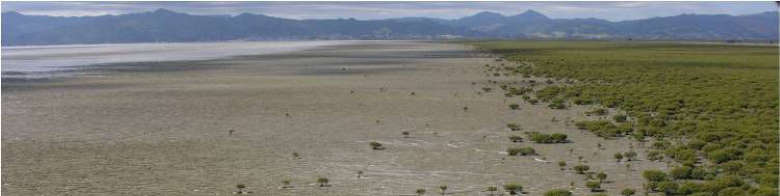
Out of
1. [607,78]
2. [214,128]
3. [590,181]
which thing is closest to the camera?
[590,181]

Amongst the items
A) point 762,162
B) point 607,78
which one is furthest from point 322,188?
point 607,78

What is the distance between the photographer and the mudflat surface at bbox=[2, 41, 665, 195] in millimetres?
23031

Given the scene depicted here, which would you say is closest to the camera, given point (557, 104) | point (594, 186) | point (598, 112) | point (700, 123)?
point (594, 186)

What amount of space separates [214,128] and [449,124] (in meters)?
10.8

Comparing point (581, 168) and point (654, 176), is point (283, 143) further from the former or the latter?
point (654, 176)

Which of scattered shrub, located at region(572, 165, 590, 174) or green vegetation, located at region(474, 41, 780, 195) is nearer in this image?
green vegetation, located at region(474, 41, 780, 195)

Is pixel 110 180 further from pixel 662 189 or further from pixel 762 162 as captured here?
pixel 762 162

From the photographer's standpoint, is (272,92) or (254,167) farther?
(272,92)

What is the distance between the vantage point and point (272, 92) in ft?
194

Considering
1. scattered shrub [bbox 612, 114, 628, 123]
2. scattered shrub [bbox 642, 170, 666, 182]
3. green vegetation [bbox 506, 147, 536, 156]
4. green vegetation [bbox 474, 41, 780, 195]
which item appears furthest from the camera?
scattered shrub [bbox 612, 114, 628, 123]

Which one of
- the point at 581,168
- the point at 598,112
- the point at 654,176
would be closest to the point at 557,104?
the point at 598,112

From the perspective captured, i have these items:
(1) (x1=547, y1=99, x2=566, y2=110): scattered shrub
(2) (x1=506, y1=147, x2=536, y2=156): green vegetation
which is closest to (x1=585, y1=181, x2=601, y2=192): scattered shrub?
(2) (x1=506, y1=147, x2=536, y2=156): green vegetation

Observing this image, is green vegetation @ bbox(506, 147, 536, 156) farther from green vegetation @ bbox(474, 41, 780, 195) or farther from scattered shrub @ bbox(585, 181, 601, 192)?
scattered shrub @ bbox(585, 181, 601, 192)

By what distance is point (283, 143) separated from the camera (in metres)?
31.9
